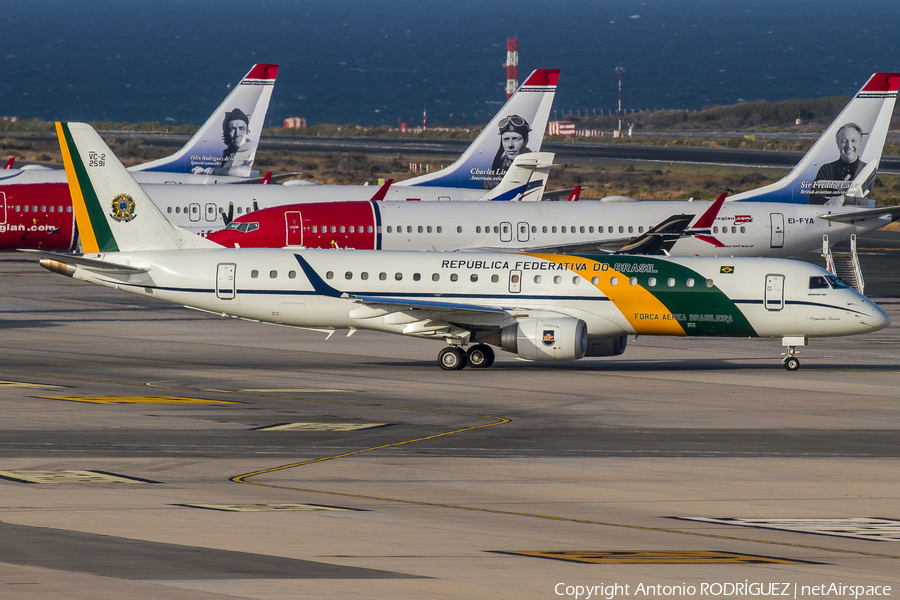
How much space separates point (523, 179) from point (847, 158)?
16398mm

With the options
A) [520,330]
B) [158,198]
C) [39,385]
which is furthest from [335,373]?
[158,198]

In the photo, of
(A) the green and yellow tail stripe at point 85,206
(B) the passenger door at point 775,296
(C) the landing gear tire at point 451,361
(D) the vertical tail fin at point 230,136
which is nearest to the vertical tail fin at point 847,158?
(B) the passenger door at point 775,296

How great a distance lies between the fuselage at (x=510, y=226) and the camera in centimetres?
5716

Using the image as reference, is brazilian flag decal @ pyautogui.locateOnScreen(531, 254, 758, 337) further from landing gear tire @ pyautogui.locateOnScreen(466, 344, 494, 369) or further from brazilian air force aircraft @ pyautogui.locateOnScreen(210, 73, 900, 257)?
brazilian air force aircraft @ pyautogui.locateOnScreen(210, 73, 900, 257)

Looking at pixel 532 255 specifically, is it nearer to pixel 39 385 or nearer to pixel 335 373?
pixel 335 373

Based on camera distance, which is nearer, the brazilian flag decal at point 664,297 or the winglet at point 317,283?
the brazilian flag decal at point 664,297

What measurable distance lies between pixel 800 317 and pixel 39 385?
22122mm

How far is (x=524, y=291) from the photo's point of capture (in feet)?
Result: 127

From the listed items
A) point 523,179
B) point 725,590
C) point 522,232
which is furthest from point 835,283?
point 523,179

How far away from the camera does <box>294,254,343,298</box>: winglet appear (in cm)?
3834

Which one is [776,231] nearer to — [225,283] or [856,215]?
[856,215]

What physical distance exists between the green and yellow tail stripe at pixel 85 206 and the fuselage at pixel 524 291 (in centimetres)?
241

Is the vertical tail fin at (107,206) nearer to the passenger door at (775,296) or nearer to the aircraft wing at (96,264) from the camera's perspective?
the aircraft wing at (96,264)

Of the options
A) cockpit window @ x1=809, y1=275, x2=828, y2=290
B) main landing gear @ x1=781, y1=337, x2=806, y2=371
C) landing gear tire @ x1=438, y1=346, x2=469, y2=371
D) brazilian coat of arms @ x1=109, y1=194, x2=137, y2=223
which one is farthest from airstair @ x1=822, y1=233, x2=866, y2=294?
brazilian coat of arms @ x1=109, y1=194, x2=137, y2=223
